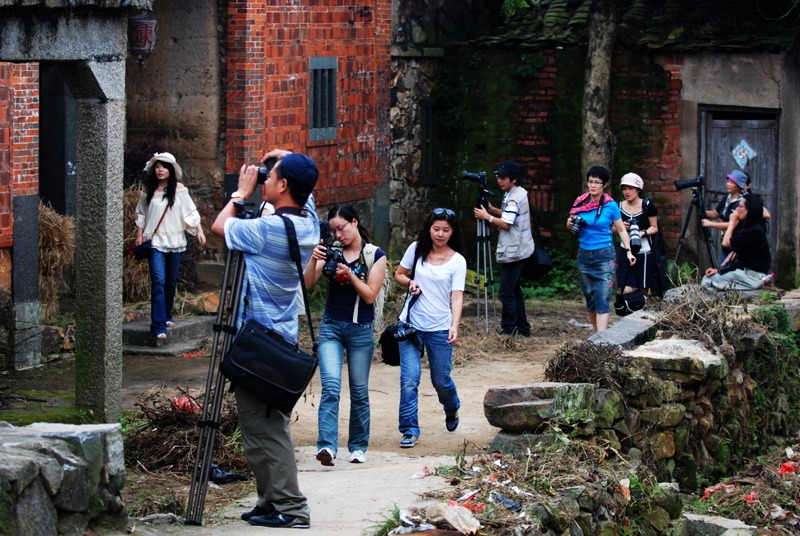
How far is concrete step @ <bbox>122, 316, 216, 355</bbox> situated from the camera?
40.7 feet

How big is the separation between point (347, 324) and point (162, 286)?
14.4ft

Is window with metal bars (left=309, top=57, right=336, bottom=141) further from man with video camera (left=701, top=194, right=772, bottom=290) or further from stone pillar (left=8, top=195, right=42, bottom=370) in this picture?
man with video camera (left=701, top=194, right=772, bottom=290)

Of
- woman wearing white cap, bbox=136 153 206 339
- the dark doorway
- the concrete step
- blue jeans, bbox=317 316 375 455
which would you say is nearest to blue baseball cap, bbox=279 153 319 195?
blue jeans, bbox=317 316 375 455

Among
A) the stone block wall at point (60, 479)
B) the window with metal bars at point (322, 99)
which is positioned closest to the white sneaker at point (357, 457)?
the stone block wall at point (60, 479)

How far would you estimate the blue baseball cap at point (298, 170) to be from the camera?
648cm

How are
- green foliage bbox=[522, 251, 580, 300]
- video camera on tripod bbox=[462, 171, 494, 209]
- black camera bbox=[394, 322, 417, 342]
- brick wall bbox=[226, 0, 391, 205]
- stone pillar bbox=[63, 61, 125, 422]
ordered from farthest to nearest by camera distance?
1. green foliage bbox=[522, 251, 580, 300]
2. brick wall bbox=[226, 0, 391, 205]
3. video camera on tripod bbox=[462, 171, 494, 209]
4. black camera bbox=[394, 322, 417, 342]
5. stone pillar bbox=[63, 61, 125, 422]

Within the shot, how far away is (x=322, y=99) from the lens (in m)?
15.8

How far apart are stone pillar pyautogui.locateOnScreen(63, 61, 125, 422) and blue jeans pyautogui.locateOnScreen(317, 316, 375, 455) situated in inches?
54.8

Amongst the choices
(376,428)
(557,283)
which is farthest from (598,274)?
(557,283)

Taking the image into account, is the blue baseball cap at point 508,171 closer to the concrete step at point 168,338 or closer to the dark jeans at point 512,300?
the dark jeans at point 512,300

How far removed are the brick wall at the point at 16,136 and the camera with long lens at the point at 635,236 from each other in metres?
5.77

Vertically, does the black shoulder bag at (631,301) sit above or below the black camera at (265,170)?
below

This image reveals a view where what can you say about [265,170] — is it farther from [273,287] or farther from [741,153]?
[741,153]

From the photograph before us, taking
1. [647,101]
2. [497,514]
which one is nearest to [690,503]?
[497,514]
